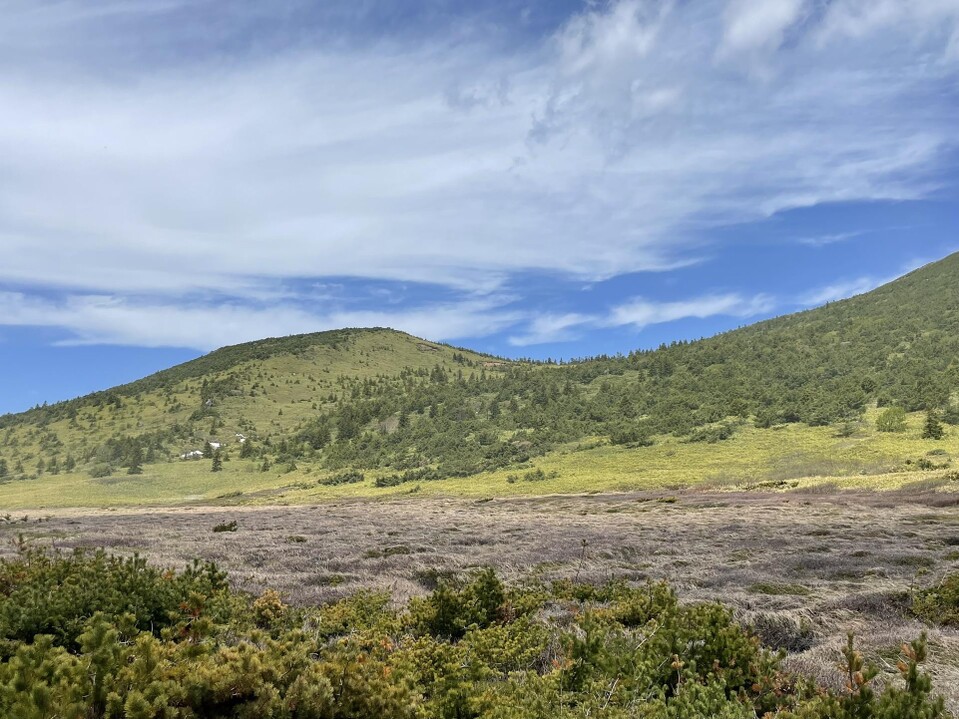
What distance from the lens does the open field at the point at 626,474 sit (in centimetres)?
5412

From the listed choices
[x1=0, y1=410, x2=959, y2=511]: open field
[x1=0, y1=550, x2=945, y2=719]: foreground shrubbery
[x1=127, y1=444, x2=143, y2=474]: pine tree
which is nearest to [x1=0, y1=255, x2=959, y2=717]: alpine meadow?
[x1=0, y1=550, x2=945, y2=719]: foreground shrubbery

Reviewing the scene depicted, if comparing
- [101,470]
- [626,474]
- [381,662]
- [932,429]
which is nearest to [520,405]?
[626,474]

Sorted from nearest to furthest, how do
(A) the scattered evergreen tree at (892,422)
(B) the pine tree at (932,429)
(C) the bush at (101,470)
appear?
(B) the pine tree at (932,429) < (A) the scattered evergreen tree at (892,422) < (C) the bush at (101,470)

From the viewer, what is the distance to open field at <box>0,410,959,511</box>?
178ft

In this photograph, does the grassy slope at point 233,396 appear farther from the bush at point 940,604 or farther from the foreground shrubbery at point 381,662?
the bush at point 940,604

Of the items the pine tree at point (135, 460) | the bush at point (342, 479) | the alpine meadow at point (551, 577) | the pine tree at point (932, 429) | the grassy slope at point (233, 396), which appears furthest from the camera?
the grassy slope at point (233, 396)

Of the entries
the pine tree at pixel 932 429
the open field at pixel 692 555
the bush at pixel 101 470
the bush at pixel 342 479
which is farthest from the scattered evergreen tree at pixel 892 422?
the bush at pixel 101 470

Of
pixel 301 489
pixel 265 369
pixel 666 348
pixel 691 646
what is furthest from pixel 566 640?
pixel 265 369

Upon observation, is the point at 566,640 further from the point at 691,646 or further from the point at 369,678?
the point at 369,678

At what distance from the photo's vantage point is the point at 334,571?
14.8 metres

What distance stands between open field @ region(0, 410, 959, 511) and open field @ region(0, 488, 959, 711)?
2067cm

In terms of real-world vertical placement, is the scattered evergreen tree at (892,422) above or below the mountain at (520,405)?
below

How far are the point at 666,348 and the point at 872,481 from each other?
84242 millimetres

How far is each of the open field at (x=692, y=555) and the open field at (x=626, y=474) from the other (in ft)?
67.8
